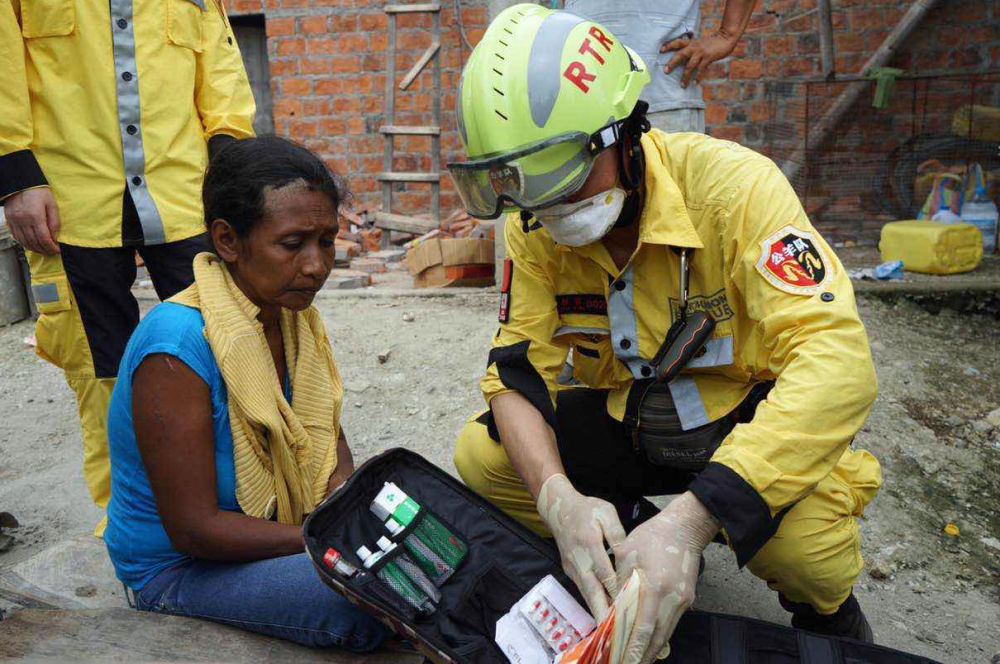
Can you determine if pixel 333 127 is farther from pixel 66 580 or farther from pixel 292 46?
pixel 66 580

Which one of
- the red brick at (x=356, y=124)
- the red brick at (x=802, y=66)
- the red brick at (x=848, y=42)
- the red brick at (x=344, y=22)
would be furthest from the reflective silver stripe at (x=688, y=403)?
the red brick at (x=344, y=22)

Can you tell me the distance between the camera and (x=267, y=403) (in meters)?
1.82

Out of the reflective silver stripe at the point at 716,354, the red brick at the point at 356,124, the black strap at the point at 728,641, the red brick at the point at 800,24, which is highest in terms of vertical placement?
the red brick at the point at 800,24

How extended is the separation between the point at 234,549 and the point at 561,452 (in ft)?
3.21

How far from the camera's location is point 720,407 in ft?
7.05

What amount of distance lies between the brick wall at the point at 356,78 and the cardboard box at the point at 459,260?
2647mm

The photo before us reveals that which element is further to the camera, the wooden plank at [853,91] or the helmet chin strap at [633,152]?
the wooden plank at [853,91]

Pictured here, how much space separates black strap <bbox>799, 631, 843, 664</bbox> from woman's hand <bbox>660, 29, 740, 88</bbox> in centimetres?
203

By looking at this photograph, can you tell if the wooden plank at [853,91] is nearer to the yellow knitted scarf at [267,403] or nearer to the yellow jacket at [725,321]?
the yellow jacket at [725,321]

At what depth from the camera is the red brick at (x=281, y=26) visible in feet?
25.9

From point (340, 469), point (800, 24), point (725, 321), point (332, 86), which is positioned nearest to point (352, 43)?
point (332, 86)

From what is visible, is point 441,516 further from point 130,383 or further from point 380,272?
point 380,272

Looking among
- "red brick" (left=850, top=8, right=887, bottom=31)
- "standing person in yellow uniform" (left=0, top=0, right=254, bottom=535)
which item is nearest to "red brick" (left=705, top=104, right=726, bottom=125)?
"red brick" (left=850, top=8, right=887, bottom=31)

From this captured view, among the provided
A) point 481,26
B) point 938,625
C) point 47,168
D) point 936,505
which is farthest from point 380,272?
point 938,625
